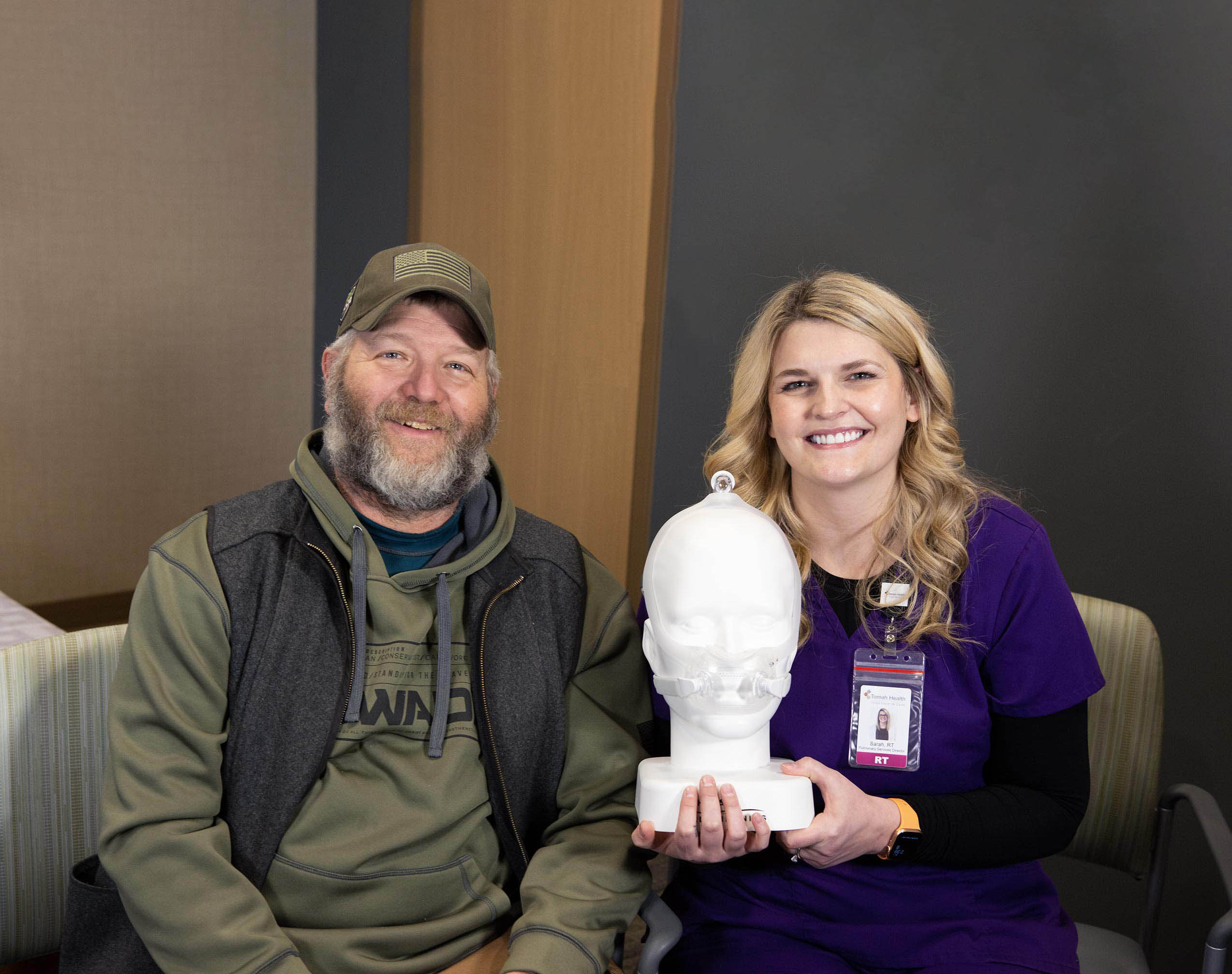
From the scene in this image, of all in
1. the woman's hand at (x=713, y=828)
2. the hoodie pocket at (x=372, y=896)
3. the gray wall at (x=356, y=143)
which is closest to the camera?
the woman's hand at (x=713, y=828)

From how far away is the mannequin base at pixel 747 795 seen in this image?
1.33 meters

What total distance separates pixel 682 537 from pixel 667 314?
65.6 inches

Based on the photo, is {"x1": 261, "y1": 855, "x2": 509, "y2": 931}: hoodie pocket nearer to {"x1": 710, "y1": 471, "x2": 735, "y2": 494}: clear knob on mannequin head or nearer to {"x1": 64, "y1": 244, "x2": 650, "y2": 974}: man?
{"x1": 64, "y1": 244, "x2": 650, "y2": 974}: man

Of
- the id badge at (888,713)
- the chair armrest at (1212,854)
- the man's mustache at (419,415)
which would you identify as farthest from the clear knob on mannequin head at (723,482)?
the chair armrest at (1212,854)

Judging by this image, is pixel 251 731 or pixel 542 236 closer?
pixel 251 731

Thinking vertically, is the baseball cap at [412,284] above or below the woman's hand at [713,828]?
above

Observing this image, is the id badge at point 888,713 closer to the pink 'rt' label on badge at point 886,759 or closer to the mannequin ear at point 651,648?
the pink 'rt' label on badge at point 886,759

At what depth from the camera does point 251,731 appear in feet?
4.73

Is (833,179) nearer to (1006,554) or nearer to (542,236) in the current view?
(542,236)

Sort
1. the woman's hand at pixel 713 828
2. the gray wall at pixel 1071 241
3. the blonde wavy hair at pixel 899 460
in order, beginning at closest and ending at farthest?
the woman's hand at pixel 713 828 → the blonde wavy hair at pixel 899 460 → the gray wall at pixel 1071 241

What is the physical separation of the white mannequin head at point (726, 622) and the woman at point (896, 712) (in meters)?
0.10

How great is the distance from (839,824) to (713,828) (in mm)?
163

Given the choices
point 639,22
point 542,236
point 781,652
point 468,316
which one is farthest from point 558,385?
point 781,652

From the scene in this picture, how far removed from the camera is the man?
53.9 inches
